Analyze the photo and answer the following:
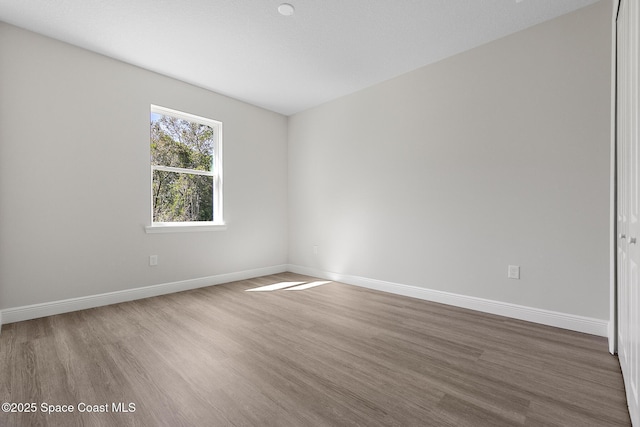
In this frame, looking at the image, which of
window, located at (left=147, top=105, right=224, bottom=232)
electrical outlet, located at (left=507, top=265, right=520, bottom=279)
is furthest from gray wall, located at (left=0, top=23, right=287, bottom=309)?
electrical outlet, located at (left=507, top=265, right=520, bottom=279)

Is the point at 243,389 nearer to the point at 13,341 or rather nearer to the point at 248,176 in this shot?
the point at 13,341

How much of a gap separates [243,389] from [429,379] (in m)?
1.04

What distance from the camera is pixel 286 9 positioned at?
2.35 meters

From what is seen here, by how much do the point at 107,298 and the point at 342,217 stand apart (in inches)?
113

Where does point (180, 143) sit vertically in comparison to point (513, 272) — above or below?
above

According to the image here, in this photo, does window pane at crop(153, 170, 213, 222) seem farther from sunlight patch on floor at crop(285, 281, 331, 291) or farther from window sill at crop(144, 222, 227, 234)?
sunlight patch on floor at crop(285, 281, 331, 291)

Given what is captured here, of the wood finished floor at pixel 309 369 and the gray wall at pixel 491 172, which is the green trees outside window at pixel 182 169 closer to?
the wood finished floor at pixel 309 369

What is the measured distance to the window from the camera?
353 centimetres

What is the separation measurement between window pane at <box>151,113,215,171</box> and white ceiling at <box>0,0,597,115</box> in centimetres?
59


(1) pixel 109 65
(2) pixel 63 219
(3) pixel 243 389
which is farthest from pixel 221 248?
(3) pixel 243 389

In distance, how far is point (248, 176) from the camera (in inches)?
171

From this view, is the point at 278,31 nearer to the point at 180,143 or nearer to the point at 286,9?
the point at 286,9

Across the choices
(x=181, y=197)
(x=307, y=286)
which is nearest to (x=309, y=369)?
(x=307, y=286)

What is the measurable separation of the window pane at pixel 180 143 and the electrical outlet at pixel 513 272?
3707 millimetres
